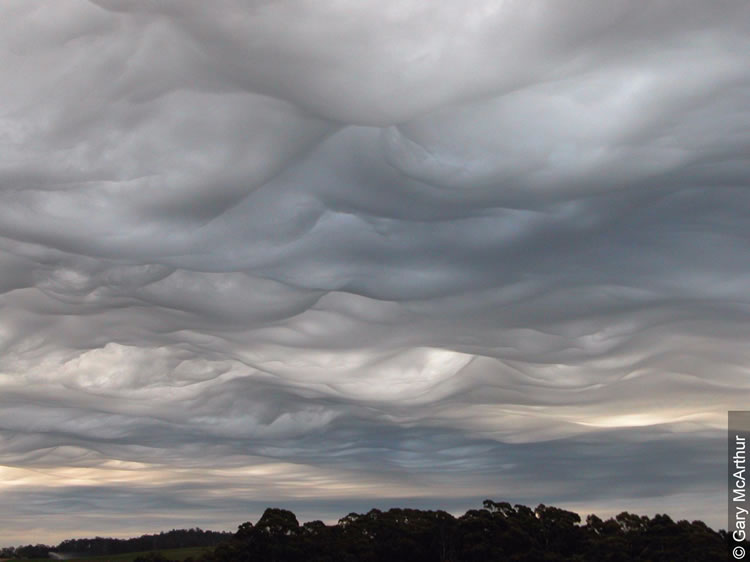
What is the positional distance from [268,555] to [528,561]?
58.4m

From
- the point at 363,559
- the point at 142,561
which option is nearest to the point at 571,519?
the point at 363,559

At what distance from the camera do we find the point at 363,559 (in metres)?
196

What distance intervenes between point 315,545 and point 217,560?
73.9 ft

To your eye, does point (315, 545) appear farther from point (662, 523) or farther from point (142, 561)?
point (662, 523)

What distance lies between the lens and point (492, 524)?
19750 cm

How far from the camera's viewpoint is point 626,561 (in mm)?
180375

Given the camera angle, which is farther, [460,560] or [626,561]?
[460,560]

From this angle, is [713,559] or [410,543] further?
[410,543]

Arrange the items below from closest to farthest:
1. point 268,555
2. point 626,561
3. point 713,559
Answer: point 713,559 → point 626,561 → point 268,555

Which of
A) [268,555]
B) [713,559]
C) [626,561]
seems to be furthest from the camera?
[268,555]

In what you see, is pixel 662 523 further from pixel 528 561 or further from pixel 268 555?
pixel 268 555

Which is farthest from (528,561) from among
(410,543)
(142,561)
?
(142,561)

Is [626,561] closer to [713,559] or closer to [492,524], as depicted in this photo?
[713,559]

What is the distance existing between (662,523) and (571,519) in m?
20.1
